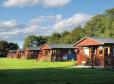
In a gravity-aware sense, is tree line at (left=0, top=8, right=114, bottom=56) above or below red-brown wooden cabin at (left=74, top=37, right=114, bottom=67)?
above

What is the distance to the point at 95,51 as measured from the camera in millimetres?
49844

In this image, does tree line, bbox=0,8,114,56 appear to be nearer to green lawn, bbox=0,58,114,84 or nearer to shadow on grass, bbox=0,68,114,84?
green lawn, bbox=0,58,114,84

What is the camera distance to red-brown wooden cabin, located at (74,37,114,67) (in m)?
46.5

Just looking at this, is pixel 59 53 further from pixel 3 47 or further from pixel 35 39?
pixel 35 39

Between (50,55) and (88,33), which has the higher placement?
(88,33)

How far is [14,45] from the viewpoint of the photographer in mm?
169125

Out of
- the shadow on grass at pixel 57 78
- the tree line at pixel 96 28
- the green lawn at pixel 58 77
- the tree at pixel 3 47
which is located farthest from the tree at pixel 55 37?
the shadow on grass at pixel 57 78

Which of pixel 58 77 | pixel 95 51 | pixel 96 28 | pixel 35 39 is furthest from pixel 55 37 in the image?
pixel 58 77

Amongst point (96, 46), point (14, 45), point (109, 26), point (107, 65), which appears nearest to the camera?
point (107, 65)

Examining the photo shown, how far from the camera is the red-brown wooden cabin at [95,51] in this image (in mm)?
46478

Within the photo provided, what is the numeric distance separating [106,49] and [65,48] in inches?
1196

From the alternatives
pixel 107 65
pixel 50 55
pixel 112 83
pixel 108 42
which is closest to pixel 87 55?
pixel 108 42

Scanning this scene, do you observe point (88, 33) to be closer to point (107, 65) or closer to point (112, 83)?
point (107, 65)

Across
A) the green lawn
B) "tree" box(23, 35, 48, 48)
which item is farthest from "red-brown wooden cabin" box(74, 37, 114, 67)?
"tree" box(23, 35, 48, 48)
